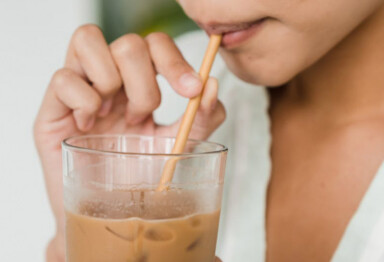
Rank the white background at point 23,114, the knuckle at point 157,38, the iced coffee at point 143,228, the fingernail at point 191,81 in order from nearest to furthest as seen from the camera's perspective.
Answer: the iced coffee at point 143,228 < the fingernail at point 191,81 < the knuckle at point 157,38 < the white background at point 23,114

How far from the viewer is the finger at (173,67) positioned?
26.6 inches

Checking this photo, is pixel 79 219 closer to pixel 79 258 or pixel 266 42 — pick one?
pixel 79 258

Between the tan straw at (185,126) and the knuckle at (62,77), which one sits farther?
the knuckle at (62,77)

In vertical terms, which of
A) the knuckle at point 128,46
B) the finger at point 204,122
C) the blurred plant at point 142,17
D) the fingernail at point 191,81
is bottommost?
the finger at point 204,122

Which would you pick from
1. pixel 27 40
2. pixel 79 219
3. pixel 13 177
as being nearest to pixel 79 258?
pixel 79 219

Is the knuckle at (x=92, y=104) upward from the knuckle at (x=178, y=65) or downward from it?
downward

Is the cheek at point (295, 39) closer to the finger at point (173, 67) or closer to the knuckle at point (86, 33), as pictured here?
the finger at point (173, 67)

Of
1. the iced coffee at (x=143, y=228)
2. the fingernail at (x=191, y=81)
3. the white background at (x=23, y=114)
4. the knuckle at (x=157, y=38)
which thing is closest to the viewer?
the iced coffee at (x=143, y=228)

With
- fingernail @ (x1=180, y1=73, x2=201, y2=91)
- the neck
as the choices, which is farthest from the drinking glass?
the neck

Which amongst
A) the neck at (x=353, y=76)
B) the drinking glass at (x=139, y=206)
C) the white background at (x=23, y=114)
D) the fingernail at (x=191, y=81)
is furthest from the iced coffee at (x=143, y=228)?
the white background at (x=23, y=114)

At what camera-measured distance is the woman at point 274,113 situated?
→ 2.34 feet

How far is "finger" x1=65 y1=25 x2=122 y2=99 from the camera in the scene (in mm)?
749

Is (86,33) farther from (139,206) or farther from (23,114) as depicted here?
(23,114)

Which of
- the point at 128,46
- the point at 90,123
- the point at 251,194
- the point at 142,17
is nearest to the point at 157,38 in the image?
the point at 128,46
